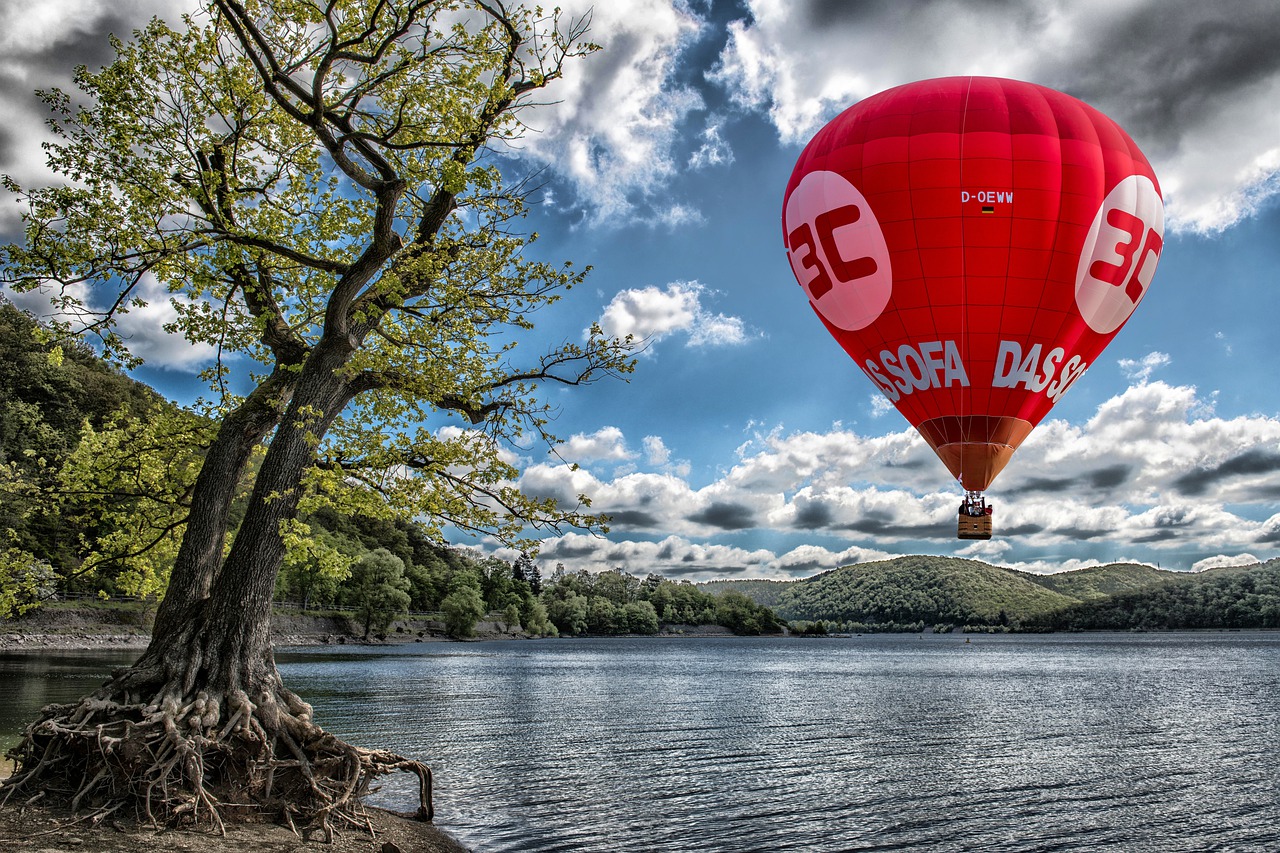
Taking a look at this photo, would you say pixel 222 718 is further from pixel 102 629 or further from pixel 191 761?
pixel 102 629

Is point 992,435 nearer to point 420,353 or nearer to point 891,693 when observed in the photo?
point 420,353

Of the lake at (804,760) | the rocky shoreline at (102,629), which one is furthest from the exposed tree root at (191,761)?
the rocky shoreline at (102,629)

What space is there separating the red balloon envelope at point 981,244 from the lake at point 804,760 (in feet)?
28.1

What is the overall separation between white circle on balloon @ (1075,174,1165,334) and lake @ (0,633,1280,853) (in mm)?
12218

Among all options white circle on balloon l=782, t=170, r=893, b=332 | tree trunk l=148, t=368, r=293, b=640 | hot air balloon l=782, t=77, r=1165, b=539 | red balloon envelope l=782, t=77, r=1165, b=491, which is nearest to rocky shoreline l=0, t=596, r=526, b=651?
tree trunk l=148, t=368, r=293, b=640

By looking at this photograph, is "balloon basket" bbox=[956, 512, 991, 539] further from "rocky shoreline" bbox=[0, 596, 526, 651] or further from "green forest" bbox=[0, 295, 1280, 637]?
"rocky shoreline" bbox=[0, 596, 526, 651]

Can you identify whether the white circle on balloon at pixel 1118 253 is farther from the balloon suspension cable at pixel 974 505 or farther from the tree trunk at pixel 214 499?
the tree trunk at pixel 214 499

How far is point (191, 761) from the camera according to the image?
984cm

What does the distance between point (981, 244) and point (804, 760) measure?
46.9 feet

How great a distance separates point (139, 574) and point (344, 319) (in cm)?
713

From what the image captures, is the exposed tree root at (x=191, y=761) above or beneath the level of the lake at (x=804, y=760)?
above

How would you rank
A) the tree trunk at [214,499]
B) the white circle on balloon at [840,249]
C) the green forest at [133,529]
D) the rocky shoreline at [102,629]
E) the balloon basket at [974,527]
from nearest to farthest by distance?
1. the tree trunk at [214,499]
2. the green forest at [133,529]
3. the white circle on balloon at [840,249]
4. the balloon basket at [974,527]
5. the rocky shoreline at [102,629]

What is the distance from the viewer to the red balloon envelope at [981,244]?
75.6ft

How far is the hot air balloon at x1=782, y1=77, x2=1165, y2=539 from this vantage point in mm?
23031
